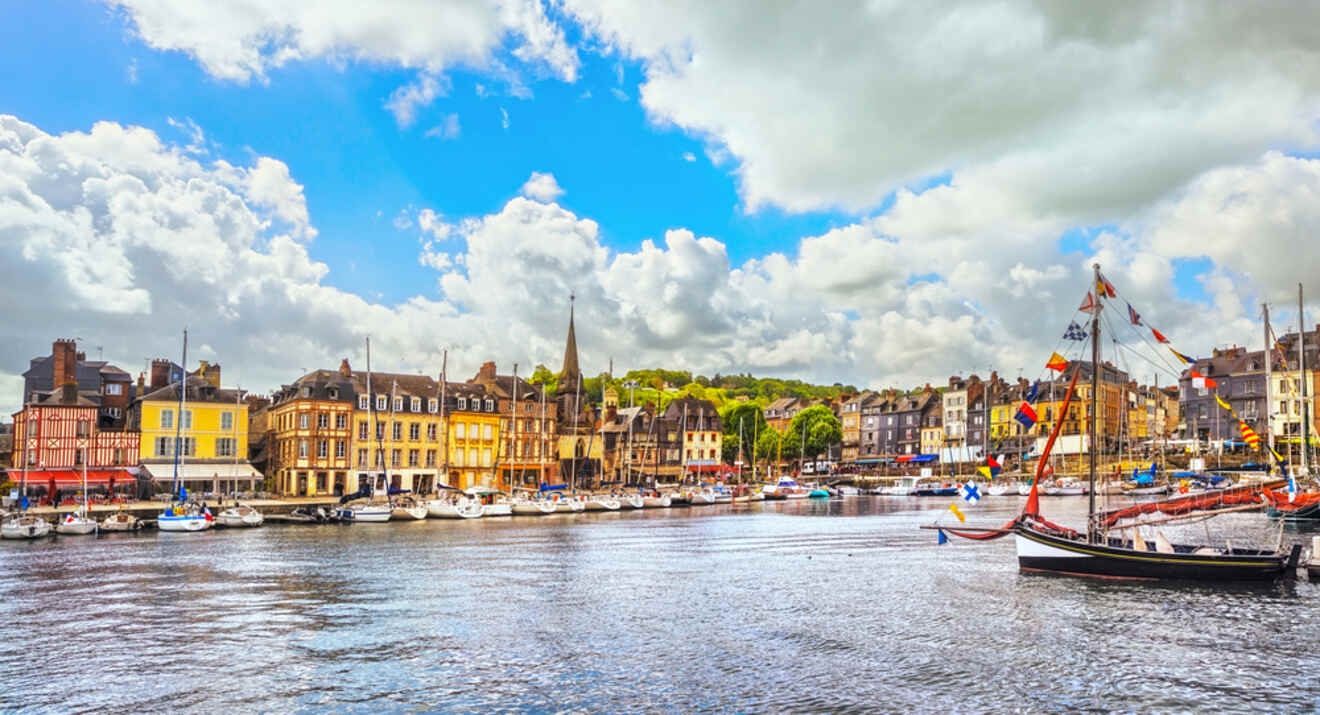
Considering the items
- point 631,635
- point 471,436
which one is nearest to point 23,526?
point 631,635

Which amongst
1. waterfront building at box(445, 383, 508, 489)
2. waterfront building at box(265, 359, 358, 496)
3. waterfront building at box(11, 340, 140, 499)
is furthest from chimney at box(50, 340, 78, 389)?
waterfront building at box(445, 383, 508, 489)

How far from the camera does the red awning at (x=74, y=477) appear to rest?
215 ft

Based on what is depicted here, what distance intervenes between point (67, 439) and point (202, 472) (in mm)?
9803

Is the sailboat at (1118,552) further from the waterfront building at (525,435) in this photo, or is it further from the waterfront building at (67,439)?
the waterfront building at (67,439)

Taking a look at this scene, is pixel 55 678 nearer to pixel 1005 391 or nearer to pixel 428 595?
pixel 428 595

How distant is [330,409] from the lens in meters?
80.2

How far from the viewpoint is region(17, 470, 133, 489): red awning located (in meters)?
65.4

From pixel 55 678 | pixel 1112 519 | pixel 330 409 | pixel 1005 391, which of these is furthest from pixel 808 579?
pixel 1005 391

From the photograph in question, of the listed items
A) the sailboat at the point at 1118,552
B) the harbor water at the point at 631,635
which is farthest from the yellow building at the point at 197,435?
the sailboat at the point at 1118,552

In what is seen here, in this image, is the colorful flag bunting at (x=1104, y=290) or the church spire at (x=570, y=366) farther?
the church spire at (x=570, y=366)

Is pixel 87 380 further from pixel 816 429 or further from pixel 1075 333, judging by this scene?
pixel 816 429

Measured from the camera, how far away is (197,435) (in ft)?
246

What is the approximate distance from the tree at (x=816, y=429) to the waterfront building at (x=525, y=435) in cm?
4966

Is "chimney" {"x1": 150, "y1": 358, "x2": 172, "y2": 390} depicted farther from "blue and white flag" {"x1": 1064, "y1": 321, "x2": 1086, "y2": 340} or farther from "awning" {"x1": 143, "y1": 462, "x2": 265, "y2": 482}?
"blue and white flag" {"x1": 1064, "y1": 321, "x2": 1086, "y2": 340}
